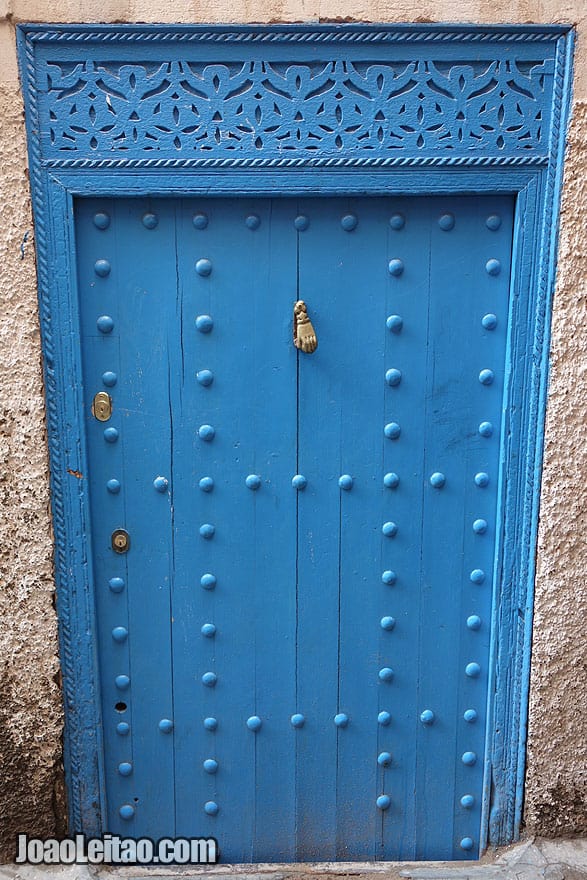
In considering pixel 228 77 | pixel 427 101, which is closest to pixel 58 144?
pixel 228 77

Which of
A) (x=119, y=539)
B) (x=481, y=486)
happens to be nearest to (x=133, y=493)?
(x=119, y=539)

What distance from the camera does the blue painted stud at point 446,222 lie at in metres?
2.08

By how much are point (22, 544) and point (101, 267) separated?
2.46 ft

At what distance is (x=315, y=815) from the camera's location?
2416 mm

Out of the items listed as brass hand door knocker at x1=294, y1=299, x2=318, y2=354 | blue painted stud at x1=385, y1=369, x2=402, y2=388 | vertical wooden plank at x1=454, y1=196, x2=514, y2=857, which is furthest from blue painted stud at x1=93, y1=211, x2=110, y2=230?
vertical wooden plank at x1=454, y1=196, x2=514, y2=857

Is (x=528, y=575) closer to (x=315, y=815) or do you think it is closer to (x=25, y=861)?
(x=315, y=815)

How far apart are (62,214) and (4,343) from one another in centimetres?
35

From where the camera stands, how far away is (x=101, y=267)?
207 cm

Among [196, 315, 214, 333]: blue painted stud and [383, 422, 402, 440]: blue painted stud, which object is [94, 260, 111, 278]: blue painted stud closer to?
[196, 315, 214, 333]: blue painted stud

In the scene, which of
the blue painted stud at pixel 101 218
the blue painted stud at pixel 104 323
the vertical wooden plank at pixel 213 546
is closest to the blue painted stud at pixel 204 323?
the vertical wooden plank at pixel 213 546

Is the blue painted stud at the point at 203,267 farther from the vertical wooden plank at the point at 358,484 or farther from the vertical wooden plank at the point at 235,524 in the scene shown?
the vertical wooden plank at the point at 358,484

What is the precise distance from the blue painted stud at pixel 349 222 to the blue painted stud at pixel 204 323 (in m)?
0.42

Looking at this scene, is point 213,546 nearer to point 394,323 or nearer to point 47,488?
point 47,488

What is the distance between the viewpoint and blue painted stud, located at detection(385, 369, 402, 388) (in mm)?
2148
